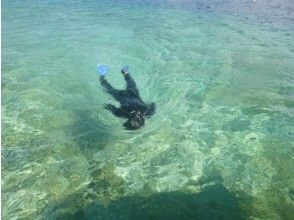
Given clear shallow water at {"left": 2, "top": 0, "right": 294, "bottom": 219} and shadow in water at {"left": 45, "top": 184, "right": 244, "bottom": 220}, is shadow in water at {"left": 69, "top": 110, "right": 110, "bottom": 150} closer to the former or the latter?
clear shallow water at {"left": 2, "top": 0, "right": 294, "bottom": 219}

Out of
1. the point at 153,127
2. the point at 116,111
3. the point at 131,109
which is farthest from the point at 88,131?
the point at 153,127

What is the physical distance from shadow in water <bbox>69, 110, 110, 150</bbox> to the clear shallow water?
0.10 feet

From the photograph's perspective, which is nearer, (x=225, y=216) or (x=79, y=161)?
(x=225, y=216)

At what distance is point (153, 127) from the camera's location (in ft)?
30.9

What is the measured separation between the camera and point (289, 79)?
12.8 meters

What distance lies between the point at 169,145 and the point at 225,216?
9.08 ft

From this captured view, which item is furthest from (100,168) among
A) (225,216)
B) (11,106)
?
(11,106)

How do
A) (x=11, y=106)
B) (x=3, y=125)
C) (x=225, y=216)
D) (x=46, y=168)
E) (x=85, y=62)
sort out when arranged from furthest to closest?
(x=85, y=62) → (x=11, y=106) → (x=3, y=125) → (x=46, y=168) → (x=225, y=216)

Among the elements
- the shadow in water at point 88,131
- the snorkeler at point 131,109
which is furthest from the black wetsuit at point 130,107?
the shadow in water at point 88,131

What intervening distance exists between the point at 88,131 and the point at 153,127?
6.21 ft

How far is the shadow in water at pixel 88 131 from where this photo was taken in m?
8.73

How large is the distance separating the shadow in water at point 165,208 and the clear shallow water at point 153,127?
0.07 ft

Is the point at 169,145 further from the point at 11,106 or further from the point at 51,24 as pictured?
the point at 51,24

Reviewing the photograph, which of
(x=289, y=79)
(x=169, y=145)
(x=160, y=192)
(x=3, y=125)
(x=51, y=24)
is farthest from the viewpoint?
(x=51, y=24)
